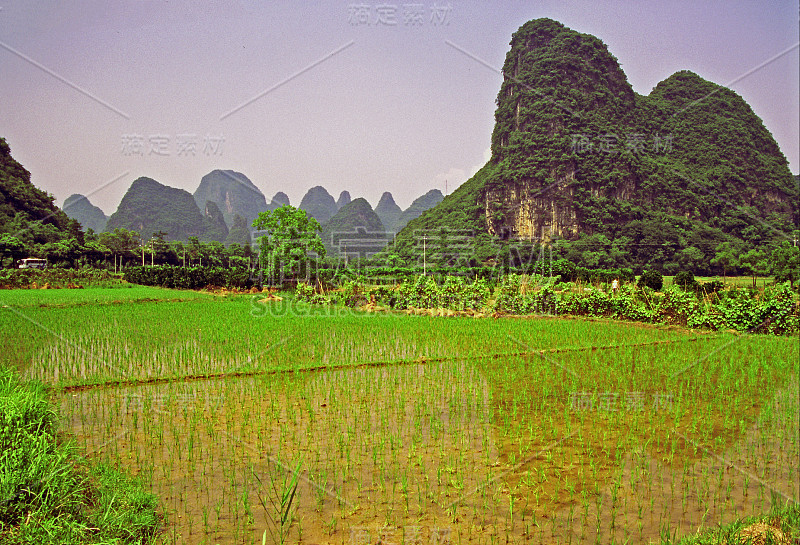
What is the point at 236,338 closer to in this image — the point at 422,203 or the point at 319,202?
the point at 422,203

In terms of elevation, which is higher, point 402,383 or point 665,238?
point 665,238

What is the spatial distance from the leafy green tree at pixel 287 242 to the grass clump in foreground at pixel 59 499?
15.4 m

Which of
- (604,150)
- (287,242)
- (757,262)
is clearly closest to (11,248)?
(287,242)

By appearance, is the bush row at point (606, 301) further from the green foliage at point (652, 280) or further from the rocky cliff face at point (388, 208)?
the rocky cliff face at point (388, 208)

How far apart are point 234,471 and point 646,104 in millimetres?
79381

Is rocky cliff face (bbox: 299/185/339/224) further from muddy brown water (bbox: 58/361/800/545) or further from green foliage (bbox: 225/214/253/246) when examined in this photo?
muddy brown water (bbox: 58/361/800/545)

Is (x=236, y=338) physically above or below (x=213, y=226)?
below

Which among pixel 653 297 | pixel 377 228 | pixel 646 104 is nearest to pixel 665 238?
pixel 646 104

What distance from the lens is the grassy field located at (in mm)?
2916

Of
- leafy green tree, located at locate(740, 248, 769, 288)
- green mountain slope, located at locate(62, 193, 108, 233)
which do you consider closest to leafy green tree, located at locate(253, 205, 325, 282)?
leafy green tree, located at locate(740, 248, 769, 288)

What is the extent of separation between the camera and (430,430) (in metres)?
4.34

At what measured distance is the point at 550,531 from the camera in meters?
2.77

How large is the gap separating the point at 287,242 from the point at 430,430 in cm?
1503

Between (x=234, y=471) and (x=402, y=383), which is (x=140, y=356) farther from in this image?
(x=234, y=471)
